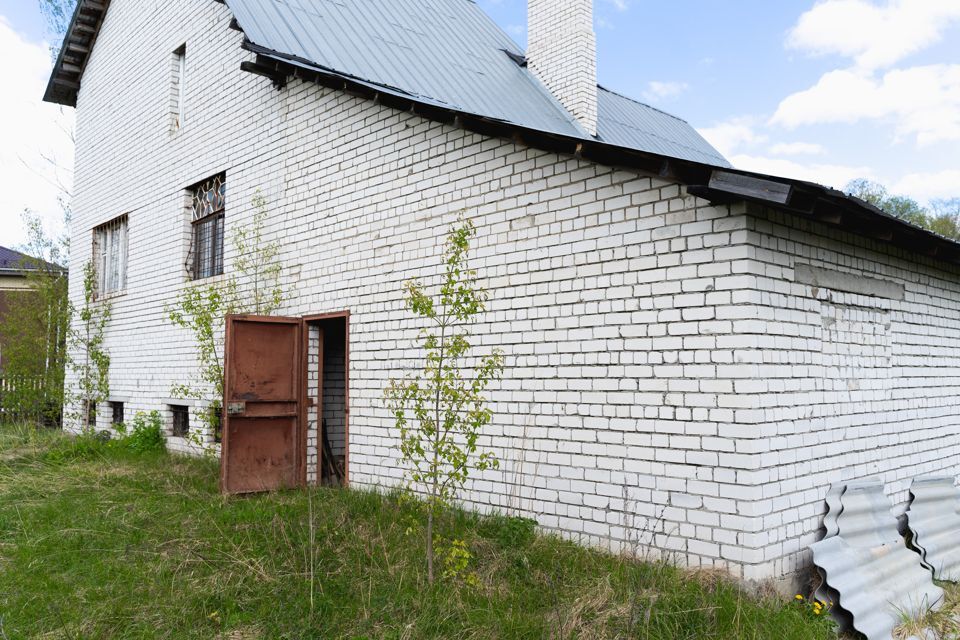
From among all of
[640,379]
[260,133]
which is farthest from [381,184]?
[640,379]

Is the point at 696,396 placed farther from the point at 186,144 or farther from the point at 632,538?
the point at 186,144

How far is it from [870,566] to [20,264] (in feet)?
67.4

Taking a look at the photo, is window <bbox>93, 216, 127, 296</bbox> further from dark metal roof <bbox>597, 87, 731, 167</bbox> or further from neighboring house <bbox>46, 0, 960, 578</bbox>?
dark metal roof <bbox>597, 87, 731, 167</bbox>

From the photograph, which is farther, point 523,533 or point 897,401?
point 897,401

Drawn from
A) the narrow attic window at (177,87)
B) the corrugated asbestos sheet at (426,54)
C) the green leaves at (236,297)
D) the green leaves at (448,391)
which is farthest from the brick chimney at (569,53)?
the narrow attic window at (177,87)

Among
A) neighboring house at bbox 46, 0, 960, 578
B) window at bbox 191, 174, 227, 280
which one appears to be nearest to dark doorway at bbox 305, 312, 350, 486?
neighboring house at bbox 46, 0, 960, 578

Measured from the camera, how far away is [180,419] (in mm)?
10164

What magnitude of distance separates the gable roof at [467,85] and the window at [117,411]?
654cm

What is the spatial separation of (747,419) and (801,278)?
1.14m

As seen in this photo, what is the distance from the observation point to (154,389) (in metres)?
10.4

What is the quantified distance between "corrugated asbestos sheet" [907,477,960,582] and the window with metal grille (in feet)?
28.8

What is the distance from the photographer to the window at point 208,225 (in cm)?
959

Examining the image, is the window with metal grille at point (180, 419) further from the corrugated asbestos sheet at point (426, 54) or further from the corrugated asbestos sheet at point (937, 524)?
the corrugated asbestos sheet at point (937, 524)

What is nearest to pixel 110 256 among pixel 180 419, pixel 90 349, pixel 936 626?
pixel 90 349
